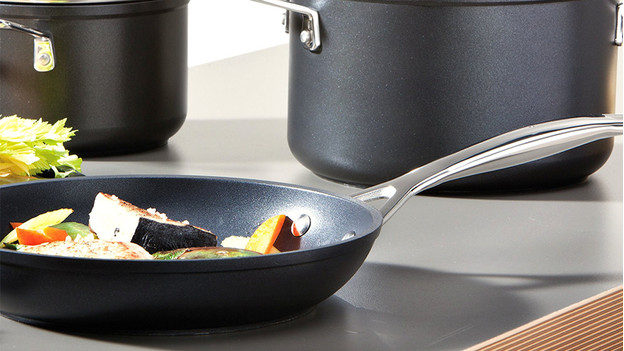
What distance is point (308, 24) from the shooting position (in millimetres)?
1110

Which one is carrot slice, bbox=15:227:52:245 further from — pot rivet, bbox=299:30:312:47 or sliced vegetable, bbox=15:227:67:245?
pot rivet, bbox=299:30:312:47

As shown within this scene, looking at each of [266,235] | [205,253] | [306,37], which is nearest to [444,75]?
[306,37]

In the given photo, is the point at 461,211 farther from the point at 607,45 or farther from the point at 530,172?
the point at 607,45

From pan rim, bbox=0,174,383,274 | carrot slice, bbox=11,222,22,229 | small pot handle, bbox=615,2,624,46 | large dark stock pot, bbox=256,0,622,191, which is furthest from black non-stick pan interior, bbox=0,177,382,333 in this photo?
small pot handle, bbox=615,2,624,46

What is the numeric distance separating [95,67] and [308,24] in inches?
9.3

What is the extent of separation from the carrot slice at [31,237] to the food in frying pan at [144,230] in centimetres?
4

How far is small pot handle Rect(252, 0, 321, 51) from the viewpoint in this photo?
43.2 inches

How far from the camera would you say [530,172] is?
1.11 meters

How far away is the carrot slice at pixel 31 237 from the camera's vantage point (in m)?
0.80

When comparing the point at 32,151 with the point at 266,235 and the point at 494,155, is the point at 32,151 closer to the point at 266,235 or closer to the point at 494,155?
the point at 266,235

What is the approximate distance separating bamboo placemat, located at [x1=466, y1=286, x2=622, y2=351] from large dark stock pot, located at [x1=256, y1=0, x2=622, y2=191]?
0.87ft

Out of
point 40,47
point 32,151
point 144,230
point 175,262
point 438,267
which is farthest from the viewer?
point 40,47

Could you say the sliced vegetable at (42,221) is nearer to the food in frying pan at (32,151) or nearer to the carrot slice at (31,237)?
the carrot slice at (31,237)

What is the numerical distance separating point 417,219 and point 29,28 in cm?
43
